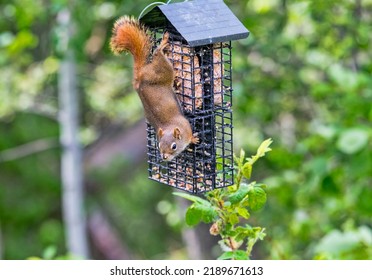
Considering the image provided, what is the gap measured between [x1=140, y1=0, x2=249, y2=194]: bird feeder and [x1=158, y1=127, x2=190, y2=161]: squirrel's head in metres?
0.07

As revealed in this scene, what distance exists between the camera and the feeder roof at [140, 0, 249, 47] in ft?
10.4

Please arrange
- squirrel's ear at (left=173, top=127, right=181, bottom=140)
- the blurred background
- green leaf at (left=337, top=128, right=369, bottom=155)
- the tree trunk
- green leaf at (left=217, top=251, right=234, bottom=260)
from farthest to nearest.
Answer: the tree trunk < the blurred background < green leaf at (left=337, top=128, right=369, bottom=155) < squirrel's ear at (left=173, top=127, right=181, bottom=140) < green leaf at (left=217, top=251, right=234, bottom=260)

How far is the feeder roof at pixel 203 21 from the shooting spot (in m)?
3.18

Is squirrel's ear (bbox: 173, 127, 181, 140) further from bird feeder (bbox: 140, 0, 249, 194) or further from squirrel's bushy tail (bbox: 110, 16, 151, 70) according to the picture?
squirrel's bushy tail (bbox: 110, 16, 151, 70)

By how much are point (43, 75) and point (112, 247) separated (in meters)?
2.39

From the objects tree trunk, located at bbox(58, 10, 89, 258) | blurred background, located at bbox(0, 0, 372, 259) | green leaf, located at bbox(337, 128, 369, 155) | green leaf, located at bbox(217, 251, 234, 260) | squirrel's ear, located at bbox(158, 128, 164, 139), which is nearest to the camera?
green leaf, located at bbox(217, 251, 234, 260)

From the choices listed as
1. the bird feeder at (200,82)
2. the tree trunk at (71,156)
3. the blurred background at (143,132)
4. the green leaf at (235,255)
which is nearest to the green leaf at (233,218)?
the green leaf at (235,255)

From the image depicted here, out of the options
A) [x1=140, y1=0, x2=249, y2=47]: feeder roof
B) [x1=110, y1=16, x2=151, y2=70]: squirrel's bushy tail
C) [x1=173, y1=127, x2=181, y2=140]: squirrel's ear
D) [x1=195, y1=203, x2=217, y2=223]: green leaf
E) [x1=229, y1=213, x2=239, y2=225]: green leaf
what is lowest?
[x1=229, y1=213, x2=239, y2=225]: green leaf

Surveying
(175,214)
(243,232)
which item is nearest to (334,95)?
(175,214)

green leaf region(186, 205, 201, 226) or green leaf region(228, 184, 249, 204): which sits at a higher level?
green leaf region(228, 184, 249, 204)

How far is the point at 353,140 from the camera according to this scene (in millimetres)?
4590

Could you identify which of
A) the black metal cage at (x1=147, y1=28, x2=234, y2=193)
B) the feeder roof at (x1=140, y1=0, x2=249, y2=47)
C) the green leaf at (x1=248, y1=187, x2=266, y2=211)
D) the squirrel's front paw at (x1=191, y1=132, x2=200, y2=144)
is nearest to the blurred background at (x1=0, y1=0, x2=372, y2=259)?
the black metal cage at (x1=147, y1=28, x2=234, y2=193)

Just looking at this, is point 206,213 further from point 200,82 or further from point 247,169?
point 200,82

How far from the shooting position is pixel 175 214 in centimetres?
650
